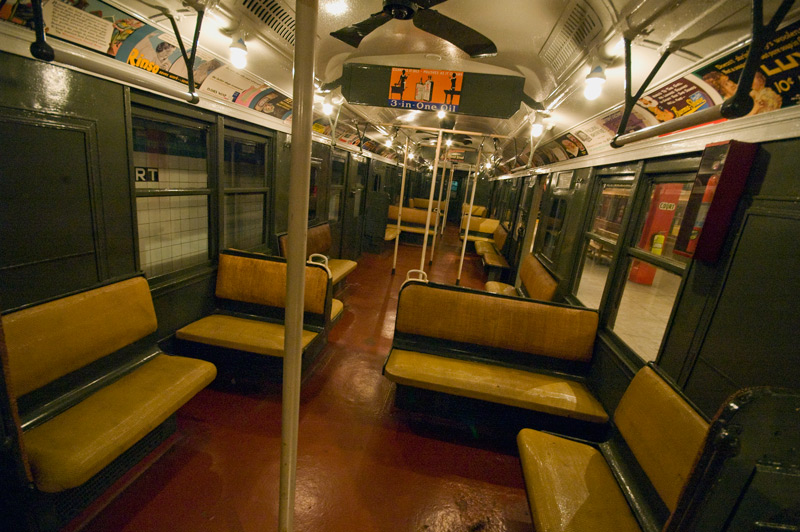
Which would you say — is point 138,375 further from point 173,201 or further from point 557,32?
point 557,32

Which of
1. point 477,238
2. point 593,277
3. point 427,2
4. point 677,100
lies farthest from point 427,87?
point 477,238

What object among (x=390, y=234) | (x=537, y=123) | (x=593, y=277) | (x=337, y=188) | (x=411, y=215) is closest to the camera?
(x=537, y=123)

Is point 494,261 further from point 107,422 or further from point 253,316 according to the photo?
point 107,422

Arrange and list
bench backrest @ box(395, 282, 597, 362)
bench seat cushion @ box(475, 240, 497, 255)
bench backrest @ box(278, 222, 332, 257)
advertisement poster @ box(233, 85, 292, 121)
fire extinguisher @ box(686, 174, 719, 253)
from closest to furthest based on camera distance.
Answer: fire extinguisher @ box(686, 174, 719, 253), bench backrest @ box(395, 282, 597, 362), advertisement poster @ box(233, 85, 292, 121), bench backrest @ box(278, 222, 332, 257), bench seat cushion @ box(475, 240, 497, 255)

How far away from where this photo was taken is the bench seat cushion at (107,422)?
169 centimetres

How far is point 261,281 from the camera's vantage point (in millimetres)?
3592

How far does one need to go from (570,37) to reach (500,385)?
2854 millimetres

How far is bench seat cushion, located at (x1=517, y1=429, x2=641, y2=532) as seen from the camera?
69.3 inches

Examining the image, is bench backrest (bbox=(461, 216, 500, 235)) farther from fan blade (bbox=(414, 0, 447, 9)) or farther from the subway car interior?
fan blade (bbox=(414, 0, 447, 9))

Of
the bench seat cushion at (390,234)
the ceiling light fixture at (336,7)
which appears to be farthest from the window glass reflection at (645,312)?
the bench seat cushion at (390,234)

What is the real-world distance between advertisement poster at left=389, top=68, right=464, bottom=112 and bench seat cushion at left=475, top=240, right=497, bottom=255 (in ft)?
17.5

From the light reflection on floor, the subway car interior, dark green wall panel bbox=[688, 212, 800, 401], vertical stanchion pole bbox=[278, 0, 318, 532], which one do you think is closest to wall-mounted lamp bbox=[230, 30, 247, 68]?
the subway car interior

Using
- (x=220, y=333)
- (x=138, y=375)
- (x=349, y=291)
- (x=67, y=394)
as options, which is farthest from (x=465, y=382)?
(x=349, y=291)

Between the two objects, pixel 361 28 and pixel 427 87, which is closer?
pixel 361 28
